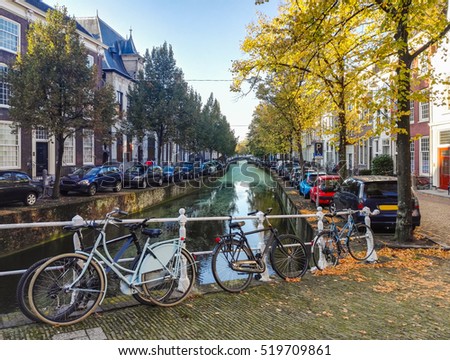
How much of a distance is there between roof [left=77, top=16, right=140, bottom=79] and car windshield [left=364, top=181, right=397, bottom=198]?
35.2m

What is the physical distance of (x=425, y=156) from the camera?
25172 millimetres

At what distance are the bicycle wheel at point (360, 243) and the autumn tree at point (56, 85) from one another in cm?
1377

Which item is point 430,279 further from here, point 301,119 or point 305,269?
point 301,119

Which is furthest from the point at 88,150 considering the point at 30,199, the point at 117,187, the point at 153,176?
the point at 30,199

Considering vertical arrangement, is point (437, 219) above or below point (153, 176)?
below

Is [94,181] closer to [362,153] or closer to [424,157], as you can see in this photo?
[424,157]

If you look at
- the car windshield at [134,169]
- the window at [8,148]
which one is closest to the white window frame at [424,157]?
the car windshield at [134,169]

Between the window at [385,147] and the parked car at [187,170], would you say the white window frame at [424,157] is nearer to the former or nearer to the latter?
the window at [385,147]

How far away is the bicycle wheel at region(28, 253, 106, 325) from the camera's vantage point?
3.89 m

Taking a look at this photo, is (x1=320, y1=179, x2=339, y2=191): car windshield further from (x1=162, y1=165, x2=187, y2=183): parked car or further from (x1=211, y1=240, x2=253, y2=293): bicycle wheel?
(x1=162, y1=165, x2=187, y2=183): parked car

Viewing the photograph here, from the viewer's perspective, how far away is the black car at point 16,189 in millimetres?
13852

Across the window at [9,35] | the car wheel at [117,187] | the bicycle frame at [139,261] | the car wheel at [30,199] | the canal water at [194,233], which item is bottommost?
the canal water at [194,233]

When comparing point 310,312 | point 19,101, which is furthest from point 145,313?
point 19,101

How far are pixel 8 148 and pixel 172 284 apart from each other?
23646mm
